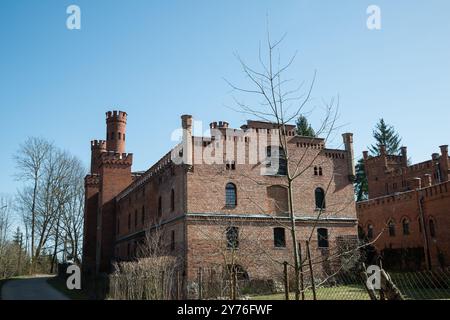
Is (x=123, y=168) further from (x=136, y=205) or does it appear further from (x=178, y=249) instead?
(x=178, y=249)

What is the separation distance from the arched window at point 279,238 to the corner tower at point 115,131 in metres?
20.8

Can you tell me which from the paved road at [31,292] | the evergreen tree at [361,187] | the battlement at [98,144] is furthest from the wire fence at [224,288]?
the evergreen tree at [361,187]

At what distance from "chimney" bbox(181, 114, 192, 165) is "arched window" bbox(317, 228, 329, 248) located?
9954 millimetres

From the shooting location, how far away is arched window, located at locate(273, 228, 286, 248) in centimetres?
2746

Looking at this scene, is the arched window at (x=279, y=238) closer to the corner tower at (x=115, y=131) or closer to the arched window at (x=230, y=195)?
the arched window at (x=230, y=195)

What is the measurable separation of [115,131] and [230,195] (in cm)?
1973

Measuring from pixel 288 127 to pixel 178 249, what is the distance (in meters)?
11.4

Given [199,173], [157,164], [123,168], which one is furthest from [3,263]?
[199,173]

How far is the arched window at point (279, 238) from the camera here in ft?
90.1

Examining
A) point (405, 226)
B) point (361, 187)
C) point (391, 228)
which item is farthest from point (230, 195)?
point (361, 187)

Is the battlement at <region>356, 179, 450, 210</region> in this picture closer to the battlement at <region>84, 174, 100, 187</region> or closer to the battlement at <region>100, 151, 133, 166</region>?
the battlement at <region>100, 151, 133, 166</region>

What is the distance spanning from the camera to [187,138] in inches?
1015

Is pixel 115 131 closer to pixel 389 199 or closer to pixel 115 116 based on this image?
pixel 115 116

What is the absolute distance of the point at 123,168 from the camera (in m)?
38.5
